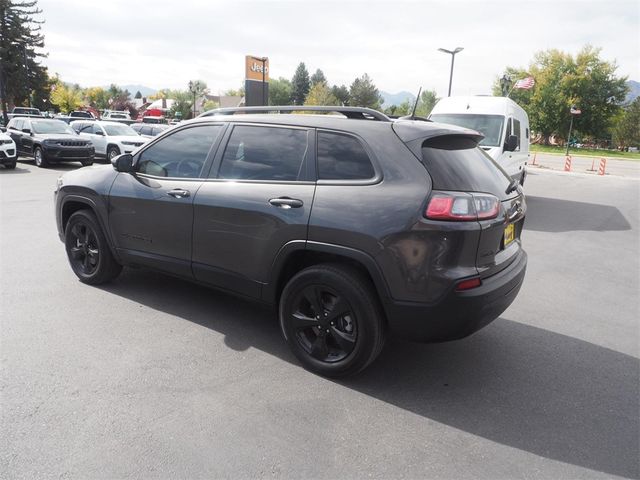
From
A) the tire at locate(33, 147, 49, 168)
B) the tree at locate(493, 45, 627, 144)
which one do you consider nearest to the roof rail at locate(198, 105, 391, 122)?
the tire at locate(33, 147, 49, 168)

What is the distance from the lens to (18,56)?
5378 centimetres

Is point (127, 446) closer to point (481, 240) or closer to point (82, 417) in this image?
point (82, 417)

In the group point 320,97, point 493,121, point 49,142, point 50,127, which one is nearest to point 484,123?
point 493,121

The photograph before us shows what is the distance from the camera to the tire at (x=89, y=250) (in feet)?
15.1

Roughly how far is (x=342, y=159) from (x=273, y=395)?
64.3 inches

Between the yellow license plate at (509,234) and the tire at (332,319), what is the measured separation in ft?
3.35

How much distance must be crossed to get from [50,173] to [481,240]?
15.5m

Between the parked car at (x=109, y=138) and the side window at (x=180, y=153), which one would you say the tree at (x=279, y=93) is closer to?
the parked car at (x=109, y=138)

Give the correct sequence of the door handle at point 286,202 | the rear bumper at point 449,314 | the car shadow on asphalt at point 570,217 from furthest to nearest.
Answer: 1. the car shadow on asphalt at point 570,217
2. the door handle at point 286,202
3. the rear bumper at point 449,314

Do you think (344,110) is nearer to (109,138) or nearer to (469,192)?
(469,192)

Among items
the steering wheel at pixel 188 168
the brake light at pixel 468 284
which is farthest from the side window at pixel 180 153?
the brake light at pixel 468 284

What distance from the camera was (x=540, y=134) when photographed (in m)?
56.5

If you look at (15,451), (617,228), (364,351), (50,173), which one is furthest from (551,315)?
(50,173)

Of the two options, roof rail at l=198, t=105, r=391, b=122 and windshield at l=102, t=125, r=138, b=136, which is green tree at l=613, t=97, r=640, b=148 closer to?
windshield at l=102, t=125, r=138, b=136
